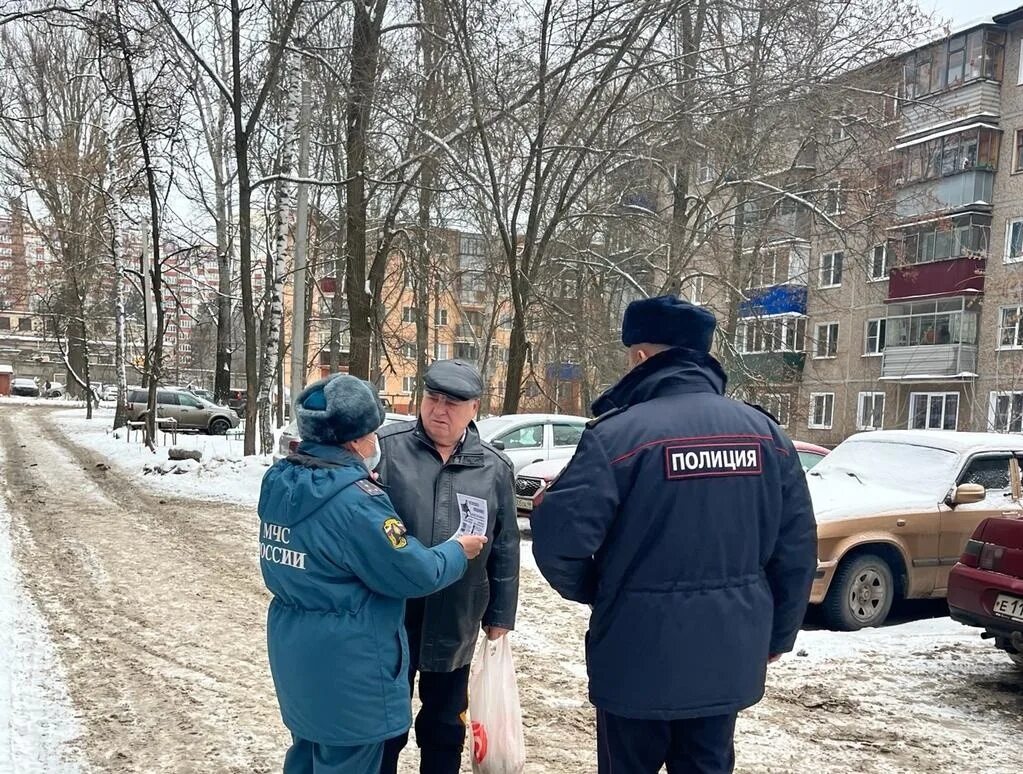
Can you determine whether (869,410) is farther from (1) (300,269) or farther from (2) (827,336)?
(1) (300,269)

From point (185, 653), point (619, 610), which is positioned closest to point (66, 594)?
point (185, 653)

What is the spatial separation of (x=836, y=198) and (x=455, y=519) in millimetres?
17645

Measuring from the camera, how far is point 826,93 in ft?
48.9

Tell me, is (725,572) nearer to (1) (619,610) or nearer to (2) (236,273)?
(1) (619,610)

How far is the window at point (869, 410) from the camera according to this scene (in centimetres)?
3219

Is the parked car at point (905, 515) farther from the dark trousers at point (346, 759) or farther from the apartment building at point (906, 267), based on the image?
the apartment building at point (906, 267)

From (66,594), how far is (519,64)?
11.5 meters

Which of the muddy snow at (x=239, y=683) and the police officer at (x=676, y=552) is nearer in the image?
the police officer at (x=676, y=552)

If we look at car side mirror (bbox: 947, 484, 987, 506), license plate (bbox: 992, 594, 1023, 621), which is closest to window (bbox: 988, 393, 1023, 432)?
car side mirror (bbox: 947, 484, 987, 506)

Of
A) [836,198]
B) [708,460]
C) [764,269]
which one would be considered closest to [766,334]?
[764,269]

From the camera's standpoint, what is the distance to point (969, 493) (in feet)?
22.0

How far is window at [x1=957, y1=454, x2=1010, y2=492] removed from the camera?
7.34 meters

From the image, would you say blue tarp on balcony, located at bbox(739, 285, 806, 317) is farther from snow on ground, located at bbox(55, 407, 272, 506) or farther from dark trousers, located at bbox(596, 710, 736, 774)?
dark trousers, located at bbox(596, 710, 736, 774)

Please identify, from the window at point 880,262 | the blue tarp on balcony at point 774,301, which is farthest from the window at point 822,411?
the blue tarp on balcony at point 774,301
